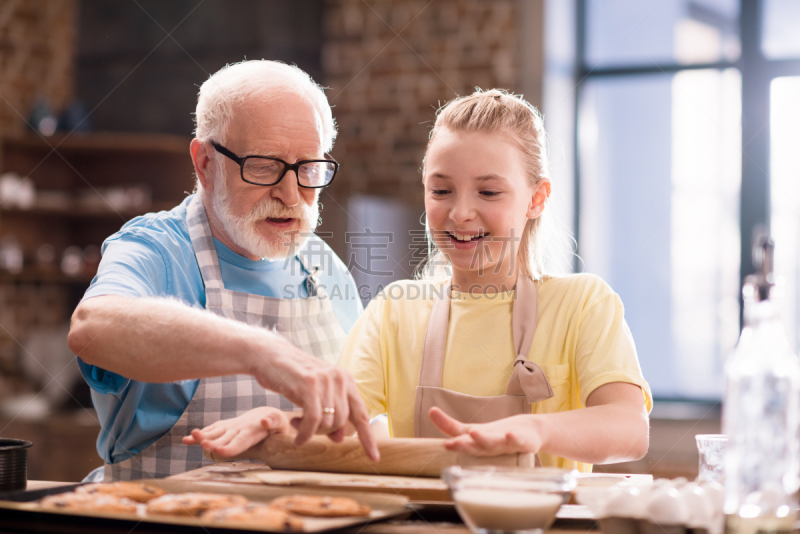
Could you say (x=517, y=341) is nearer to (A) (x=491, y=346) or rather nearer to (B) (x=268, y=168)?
(A) (x=491, y=346)

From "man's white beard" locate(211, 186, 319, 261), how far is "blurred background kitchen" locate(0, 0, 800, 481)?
1645 mm

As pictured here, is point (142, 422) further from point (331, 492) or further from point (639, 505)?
point (639, 505)

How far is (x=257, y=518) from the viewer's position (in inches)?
28.9

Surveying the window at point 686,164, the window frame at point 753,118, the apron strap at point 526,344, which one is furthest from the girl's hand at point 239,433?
the window at point 686,164

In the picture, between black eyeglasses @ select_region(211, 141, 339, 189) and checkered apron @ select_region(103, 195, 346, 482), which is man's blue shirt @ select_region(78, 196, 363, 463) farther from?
black eyeglasses @ select_region(211, 141, 339, 189)

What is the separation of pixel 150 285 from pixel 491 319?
2.05 feet

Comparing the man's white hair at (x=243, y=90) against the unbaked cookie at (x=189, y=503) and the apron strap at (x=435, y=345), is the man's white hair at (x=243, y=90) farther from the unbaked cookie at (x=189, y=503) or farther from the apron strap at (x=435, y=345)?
the unbaked cookie at (x=189, y=503)

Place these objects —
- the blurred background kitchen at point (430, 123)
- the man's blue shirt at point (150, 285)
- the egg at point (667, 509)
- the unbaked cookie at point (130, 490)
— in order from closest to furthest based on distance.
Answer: the egg at point (667, 509) → the unbaked cookie at point (130, 490) → the man's blue shirt at point (150, 285) → the blurred background kitchen at point (430, 123)

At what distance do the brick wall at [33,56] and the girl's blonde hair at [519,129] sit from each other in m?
3.07

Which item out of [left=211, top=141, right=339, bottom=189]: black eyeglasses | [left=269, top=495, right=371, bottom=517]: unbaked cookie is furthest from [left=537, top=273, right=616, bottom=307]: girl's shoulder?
[left=269, top=495, right=371, bottom=517]: unbaked cookie

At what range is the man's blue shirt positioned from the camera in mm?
1295

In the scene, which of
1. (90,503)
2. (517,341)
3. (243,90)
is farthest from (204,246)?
(90,503)

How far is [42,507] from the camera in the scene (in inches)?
31.1

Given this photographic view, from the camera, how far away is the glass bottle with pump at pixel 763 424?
74 cm
